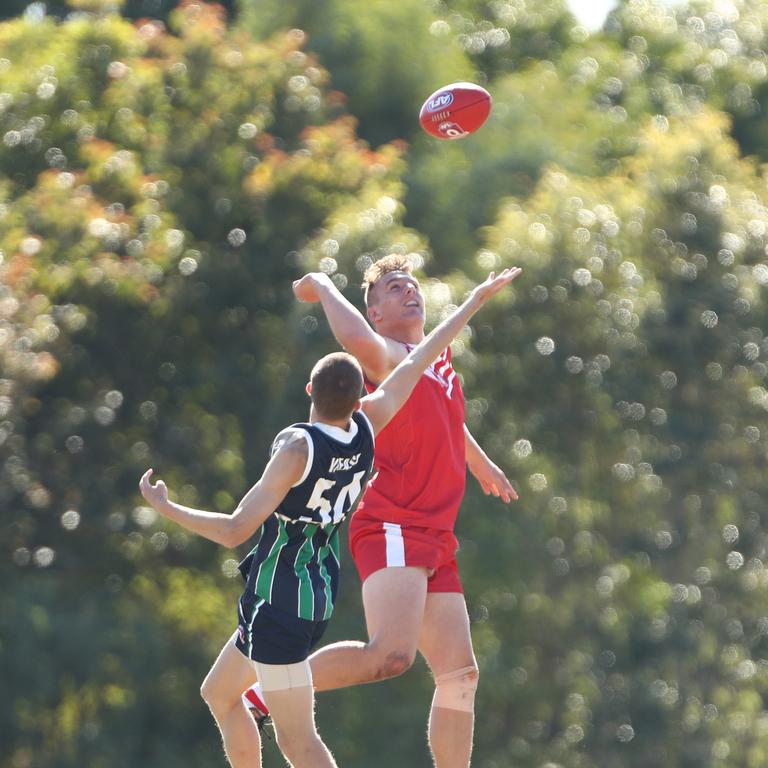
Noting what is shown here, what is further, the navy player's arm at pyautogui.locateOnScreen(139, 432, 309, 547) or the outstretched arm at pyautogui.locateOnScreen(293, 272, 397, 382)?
the outstretched arm at pyautogui.locateOnScreen(293, 272, 397, 382)

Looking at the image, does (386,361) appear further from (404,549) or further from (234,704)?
(234,704)

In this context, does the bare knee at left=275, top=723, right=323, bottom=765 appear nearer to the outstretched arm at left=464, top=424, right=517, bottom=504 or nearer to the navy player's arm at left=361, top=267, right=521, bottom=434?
the navy player's arm at left=361, top=267, right=521, bottom=434

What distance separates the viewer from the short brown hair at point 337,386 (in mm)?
5551

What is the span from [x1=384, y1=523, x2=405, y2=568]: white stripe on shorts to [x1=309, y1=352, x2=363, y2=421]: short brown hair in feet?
3.27

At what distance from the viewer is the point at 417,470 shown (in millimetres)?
6559

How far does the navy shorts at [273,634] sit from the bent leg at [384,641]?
0.63 metres

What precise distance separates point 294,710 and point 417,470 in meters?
1.25

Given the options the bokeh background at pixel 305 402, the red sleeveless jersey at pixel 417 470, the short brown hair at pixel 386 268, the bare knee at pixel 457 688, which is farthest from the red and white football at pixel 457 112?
the bokeh background at pixel 305 402

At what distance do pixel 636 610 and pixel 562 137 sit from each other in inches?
238

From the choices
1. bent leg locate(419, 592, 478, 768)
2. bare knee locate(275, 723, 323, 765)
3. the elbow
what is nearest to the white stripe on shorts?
bent leg locate(419, 592, 478, 768)

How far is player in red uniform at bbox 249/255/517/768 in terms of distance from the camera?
6312 millimetres

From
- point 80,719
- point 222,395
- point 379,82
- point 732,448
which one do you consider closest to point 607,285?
point 732,448

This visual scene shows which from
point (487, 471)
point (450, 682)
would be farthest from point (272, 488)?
point (487, 471)

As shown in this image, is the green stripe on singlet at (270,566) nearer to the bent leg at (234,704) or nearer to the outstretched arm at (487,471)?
the bent leg at (234,704)
